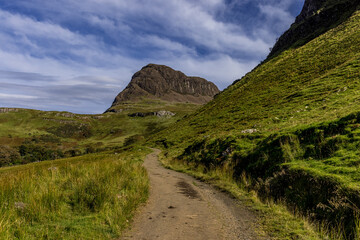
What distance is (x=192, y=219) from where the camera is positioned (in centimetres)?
594

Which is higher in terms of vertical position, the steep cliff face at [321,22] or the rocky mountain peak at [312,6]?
the rocky mountain peak at [312,6]

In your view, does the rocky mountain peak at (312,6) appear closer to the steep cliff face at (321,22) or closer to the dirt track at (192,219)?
the steep cliff face at (321,22)

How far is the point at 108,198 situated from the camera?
6504 millimetres

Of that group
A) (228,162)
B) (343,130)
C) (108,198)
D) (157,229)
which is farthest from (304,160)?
(108,198)

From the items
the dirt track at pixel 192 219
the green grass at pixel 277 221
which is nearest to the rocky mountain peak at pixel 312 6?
the green grass at pixel 277 221

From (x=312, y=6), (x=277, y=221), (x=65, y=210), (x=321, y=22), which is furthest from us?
(x=312, y=6)

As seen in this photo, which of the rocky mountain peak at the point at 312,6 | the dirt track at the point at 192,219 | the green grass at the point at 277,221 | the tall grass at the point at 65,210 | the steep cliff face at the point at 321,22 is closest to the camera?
the tall grass at the point at 65,210

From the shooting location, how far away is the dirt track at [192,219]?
4918 millimetres

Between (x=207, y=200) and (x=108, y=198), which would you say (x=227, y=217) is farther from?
(x=108, y=198)

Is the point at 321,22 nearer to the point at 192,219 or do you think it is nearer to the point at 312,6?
the point at 312,6

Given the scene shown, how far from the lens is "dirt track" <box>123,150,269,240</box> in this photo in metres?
4.92

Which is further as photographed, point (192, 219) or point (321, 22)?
point (321, 22)

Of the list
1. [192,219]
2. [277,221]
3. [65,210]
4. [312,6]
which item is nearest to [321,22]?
[312,6]

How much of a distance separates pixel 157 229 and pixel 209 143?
51.5ft
